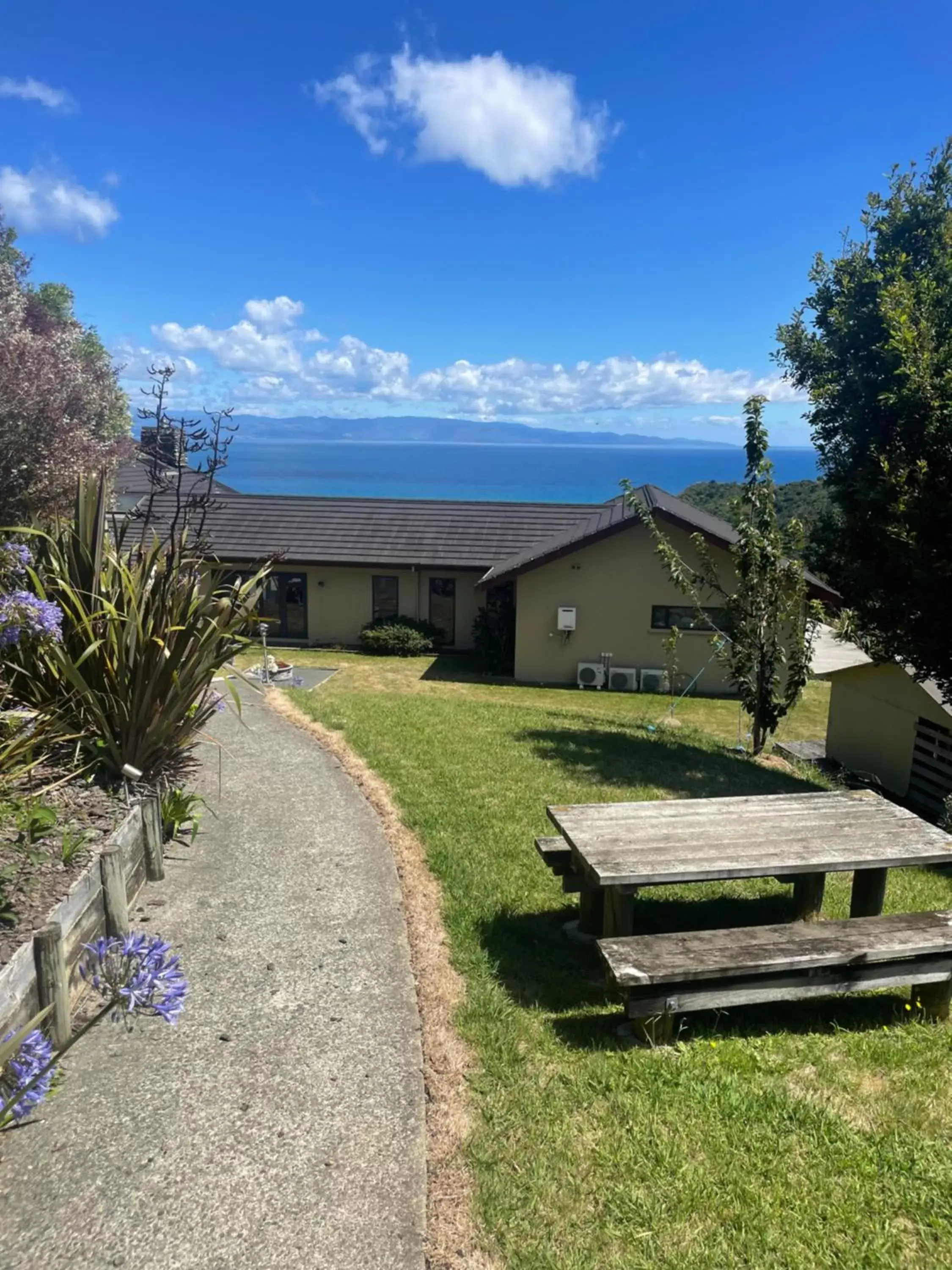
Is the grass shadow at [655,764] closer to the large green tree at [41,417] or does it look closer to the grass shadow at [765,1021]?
the grass shadow at [765,1021]

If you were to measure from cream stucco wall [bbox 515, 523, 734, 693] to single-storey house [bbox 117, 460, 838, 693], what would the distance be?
0.10 ft

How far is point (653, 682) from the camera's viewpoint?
891 inches

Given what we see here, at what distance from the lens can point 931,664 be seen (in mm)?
11172

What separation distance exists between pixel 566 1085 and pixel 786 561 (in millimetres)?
11105

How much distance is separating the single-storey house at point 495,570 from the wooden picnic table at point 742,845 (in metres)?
12.3

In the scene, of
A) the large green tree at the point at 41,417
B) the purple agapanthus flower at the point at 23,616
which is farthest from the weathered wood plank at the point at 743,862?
the large green tree at the point at 41,417

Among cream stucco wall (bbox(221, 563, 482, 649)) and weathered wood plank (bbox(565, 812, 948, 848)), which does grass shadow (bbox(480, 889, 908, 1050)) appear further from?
cream stucco wall (bbox(221, 563, 482, 649))

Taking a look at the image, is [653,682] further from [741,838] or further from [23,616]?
[23,616]

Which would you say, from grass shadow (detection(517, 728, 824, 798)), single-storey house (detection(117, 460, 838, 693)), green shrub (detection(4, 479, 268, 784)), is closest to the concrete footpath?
green shrub (detection(4, 479, 268, 784))

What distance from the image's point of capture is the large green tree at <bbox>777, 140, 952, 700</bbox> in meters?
10.5

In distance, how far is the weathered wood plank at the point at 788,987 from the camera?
14.5 feet

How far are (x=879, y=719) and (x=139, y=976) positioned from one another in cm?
1677

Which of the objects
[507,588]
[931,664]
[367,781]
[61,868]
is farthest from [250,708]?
[507,588]

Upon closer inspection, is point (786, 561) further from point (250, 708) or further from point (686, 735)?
point (250, 708)
